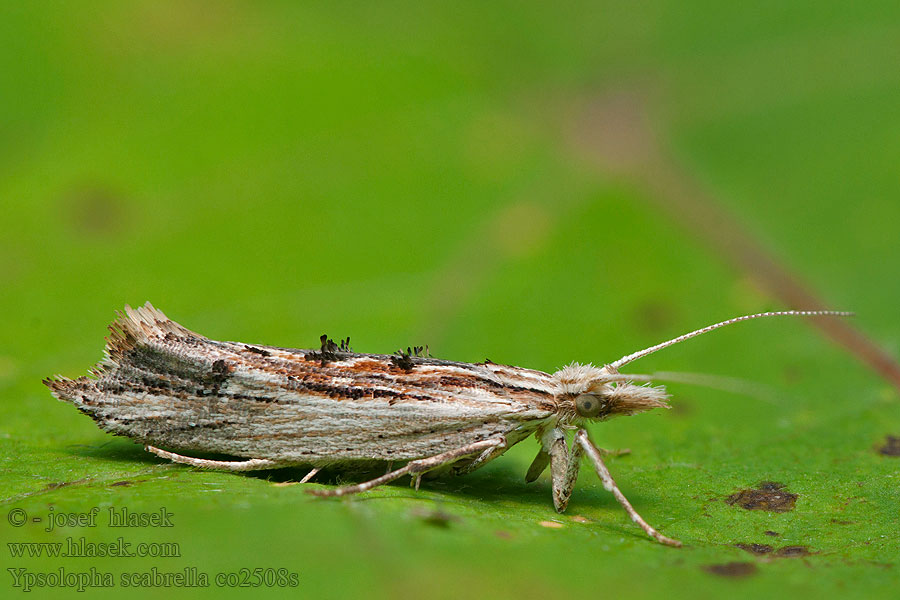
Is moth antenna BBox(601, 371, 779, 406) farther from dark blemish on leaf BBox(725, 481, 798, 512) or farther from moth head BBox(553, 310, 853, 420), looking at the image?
dark blemish on leaf BBox(725, 481, 798, 512)

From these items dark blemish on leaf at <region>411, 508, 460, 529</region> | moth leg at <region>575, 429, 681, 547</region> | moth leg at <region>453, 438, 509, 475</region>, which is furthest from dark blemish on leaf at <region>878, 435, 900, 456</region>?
dark blemish on leaf at <region>411, 508, 460, 529</region>

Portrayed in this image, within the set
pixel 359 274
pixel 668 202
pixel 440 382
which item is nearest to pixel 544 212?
pixel 668 202

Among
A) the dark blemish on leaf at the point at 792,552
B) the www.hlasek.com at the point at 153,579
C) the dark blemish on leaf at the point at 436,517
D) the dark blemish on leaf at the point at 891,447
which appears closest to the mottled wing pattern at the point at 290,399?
the dark blemish on leaf at the point at 436,517

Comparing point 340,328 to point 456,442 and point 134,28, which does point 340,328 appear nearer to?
point 456,442

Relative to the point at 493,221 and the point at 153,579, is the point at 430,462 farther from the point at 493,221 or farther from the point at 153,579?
the point at 493,221

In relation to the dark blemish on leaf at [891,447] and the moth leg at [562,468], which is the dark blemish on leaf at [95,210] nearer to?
the moth leg at [562,468]

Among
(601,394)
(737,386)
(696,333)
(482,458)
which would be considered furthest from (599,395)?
(737,386)
